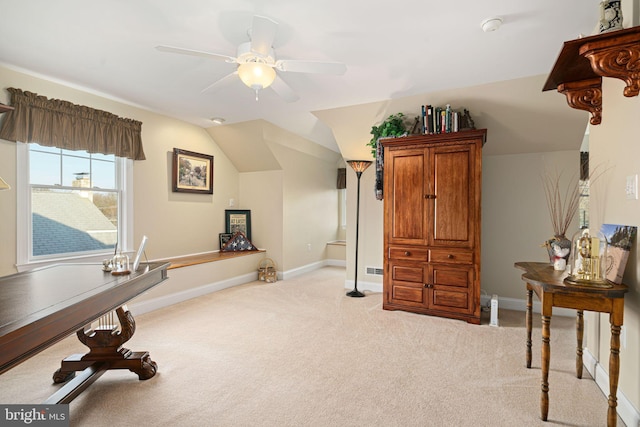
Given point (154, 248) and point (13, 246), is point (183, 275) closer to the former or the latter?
point (154, 248)

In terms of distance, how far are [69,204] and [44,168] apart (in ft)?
1.41

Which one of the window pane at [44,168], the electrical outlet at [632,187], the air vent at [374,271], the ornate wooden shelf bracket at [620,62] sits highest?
the ornate wooden shelf bracket at [620,62]

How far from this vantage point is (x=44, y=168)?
10.9 ft

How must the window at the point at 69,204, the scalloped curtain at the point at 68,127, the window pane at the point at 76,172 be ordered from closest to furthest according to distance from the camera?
1. the scalloped curtain at the point at 68,127
2. the window at the point at 69,204
3. the window pane at the point at 76,172

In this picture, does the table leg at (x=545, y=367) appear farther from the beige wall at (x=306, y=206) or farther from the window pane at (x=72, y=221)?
the window pane at (x=72, y=221)

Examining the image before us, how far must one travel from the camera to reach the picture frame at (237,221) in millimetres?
5545

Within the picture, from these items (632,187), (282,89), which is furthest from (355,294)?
(632,187)

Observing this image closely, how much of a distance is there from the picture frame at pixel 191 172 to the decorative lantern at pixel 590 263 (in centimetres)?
447

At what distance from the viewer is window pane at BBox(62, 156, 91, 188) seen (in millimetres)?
3490

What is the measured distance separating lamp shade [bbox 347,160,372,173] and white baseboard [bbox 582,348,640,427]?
9.59 ft

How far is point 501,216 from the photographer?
3.98 m

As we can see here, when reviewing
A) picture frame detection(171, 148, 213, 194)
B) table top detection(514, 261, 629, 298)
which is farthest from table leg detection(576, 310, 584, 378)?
picture frame detection(171, 148, 213, 194)

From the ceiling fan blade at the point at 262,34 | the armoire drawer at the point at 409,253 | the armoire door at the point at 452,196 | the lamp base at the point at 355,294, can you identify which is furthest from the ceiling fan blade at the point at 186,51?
the lamp base at the point at 355,294

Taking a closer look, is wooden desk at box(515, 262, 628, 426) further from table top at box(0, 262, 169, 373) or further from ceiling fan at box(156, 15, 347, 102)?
table top at box(0, 262, 169, 373)
